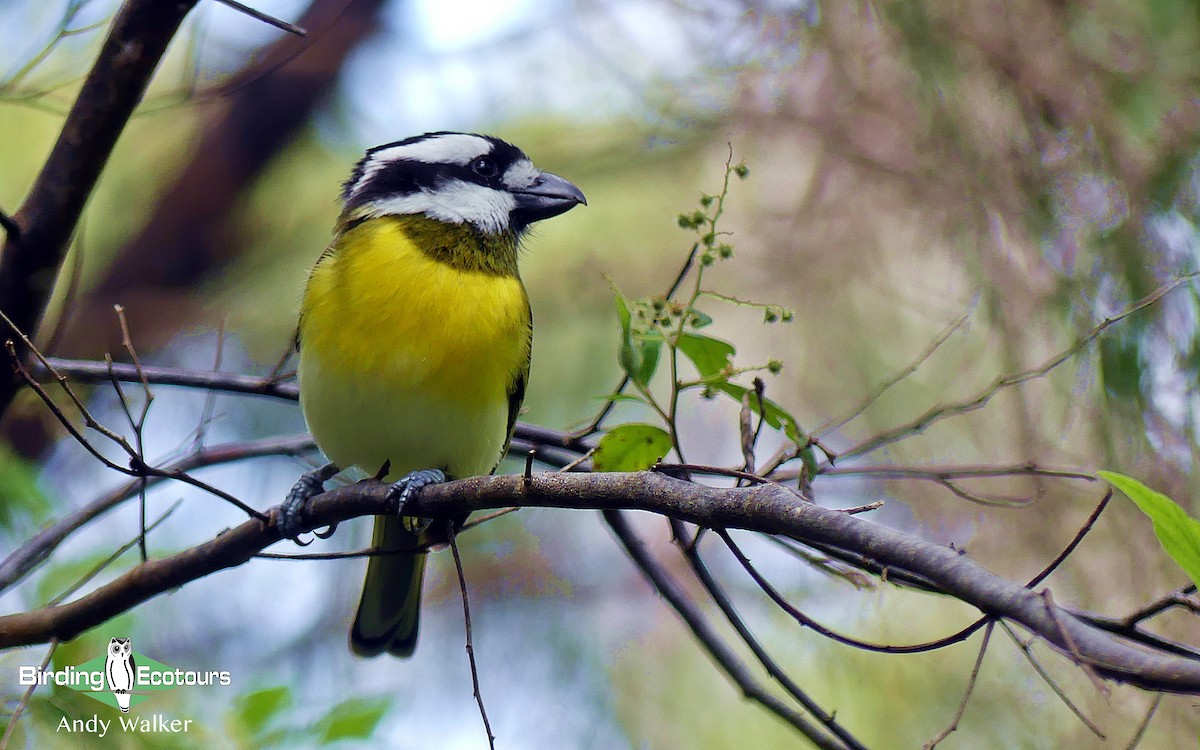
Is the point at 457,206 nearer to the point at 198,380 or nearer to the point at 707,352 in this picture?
the point at 198,380

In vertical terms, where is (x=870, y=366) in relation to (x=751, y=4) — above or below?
below

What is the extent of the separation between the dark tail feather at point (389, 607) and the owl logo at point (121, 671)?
709mm

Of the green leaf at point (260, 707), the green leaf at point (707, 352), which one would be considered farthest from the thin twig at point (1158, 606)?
the green leaf at point (260, 707)

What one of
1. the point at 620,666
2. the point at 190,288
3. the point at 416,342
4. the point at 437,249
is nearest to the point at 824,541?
the point at 416,342

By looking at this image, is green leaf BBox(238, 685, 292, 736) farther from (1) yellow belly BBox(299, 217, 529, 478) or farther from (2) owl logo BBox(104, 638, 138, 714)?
(1) yellow belly BBox(299, 217, 529, 478)

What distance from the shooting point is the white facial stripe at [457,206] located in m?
3.15

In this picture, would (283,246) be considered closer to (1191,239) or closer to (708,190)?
(708,190)

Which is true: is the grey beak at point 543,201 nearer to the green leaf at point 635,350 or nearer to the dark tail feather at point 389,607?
the dark tail feather at point 389,607

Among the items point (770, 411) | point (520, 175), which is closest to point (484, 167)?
point (520, 175)

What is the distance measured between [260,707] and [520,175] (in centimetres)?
182

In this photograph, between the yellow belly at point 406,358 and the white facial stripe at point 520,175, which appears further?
the white facial stripe at point 520,175

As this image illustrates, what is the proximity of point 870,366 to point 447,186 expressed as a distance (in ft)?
6.46

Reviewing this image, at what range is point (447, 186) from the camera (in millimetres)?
3301

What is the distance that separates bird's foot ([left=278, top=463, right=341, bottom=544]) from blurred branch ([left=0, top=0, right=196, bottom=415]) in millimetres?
649
